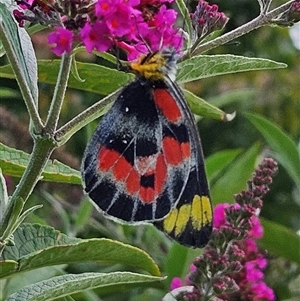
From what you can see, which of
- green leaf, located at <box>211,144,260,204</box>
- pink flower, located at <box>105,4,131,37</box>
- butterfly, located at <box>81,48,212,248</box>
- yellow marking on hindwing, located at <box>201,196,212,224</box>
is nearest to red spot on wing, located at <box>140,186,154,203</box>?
butterfly, located at <box>81,48,212,248</box>

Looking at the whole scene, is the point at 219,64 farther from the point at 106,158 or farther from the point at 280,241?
the point at 280,241

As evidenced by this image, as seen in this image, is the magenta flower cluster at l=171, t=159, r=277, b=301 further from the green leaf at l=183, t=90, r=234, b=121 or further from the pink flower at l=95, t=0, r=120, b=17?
the pink flower at l=95, t=0, r=120, b=17

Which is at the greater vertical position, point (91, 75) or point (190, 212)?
point (91, 75)

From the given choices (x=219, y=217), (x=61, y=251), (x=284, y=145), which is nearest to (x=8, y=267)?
(x=61, y=251)

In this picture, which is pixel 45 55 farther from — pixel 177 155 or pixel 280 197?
pixel 177 155

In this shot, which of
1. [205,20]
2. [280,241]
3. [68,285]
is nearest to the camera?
[68,285]

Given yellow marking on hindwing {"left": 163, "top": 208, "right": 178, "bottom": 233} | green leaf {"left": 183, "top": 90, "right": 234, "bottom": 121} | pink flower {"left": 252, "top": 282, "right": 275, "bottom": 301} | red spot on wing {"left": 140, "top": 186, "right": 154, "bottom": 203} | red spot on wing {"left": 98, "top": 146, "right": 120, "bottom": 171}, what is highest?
green leaf {"left": 183, "top": 90, "right": 234, "bottom": 121}
